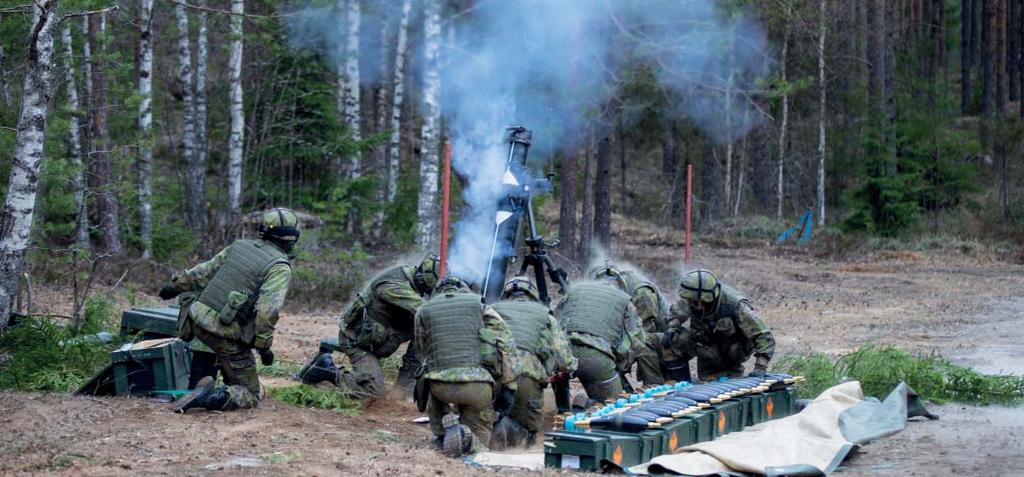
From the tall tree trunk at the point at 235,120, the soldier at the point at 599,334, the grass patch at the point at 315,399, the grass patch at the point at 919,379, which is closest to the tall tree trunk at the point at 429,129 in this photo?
the tall tree trunk at the point at 235,120

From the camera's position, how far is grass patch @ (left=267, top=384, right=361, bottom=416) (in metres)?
11.6

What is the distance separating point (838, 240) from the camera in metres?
32.3

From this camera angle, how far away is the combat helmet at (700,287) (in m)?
11.9

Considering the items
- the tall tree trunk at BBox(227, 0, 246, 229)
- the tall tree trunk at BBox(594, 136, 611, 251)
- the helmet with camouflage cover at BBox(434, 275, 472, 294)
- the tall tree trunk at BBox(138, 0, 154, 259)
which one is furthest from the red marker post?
the tall tree trunk at BBox(594, 136, 611, 251)

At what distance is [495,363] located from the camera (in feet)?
32.4

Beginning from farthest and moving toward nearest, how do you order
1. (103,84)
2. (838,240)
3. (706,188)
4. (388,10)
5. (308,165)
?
(706,188)
(838,240)
(388,10)
(308,165)
(103,84)

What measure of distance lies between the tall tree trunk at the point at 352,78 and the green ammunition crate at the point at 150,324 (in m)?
12.6

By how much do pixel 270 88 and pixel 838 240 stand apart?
54.0ft

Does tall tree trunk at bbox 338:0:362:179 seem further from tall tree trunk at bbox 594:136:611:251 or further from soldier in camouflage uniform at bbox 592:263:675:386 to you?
soldier in camouflage uniform at bbox 592:263:675:386

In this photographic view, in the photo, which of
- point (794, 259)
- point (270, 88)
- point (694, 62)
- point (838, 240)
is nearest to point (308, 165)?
point (270, 88)

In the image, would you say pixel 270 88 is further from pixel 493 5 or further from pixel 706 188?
pixel 706 188

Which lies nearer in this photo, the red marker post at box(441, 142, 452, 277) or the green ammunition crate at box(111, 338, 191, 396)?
the green ammunition crate at box(111, 338, 191, 396)

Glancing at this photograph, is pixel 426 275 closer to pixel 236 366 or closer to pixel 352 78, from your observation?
pixel 236 366

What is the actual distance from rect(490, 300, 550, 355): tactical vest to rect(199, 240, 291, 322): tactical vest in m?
2.06
